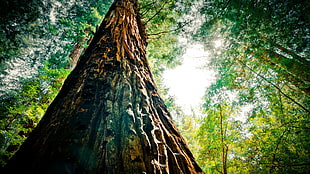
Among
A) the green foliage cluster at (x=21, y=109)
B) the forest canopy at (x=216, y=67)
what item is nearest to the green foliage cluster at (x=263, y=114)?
the forest canopy at (x=216, y=67)

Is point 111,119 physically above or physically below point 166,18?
below

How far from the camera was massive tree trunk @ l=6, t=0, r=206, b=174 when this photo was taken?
657 millimetres

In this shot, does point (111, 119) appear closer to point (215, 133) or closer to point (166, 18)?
point (215, 133)

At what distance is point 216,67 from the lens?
18.3ft

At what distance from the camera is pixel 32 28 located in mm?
1875

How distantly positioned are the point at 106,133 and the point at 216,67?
5.75 metres

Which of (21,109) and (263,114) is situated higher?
(263,114)

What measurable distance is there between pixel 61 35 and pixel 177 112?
8803mm

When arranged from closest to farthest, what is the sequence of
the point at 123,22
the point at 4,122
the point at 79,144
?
1. the point at 79,144
2. the point at 123,22
3. the point at 4,122

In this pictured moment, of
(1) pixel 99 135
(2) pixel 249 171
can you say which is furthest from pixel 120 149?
(2) pixel 249 171

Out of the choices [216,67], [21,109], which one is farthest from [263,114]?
[21,109]

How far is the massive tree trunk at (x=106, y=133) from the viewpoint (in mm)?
657

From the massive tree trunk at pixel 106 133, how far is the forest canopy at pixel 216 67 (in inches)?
60.3

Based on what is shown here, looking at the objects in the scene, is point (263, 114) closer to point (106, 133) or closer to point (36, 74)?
point (106, 133)
